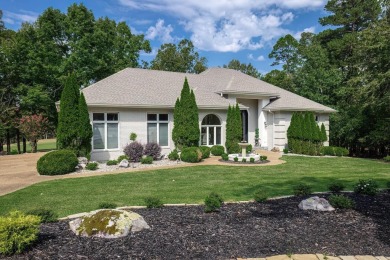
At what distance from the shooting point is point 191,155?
15.3 metres

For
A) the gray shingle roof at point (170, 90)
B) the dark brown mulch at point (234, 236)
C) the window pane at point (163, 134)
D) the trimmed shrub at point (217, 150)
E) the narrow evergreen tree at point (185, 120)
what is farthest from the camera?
the trimmed shrub at point (217, 150)

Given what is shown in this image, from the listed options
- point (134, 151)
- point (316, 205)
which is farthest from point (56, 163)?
point (316, 205)

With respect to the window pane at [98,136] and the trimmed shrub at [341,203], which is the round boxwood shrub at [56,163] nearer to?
the window pane at [98,136]

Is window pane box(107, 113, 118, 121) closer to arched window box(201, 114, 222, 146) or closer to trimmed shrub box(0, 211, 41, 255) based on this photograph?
arched window box(201, 114, 222, 146)

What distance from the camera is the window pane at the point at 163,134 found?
17.8 metres

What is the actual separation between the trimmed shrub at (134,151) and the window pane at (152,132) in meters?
2.04

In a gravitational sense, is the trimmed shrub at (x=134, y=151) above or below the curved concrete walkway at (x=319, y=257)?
above

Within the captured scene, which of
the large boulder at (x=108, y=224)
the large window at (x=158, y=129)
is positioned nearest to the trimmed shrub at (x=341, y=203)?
the large boulder at (x=108, y=224)

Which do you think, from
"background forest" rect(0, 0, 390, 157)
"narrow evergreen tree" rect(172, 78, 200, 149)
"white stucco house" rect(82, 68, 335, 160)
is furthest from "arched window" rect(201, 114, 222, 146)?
"background forest" rect(0, 0, 390, 157)

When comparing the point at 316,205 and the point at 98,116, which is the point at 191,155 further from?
the point at 316,205

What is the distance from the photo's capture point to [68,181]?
1077cm

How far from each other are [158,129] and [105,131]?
10.6 feet

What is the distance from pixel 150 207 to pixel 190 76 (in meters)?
18.1

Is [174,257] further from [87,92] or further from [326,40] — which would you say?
[326,40]
